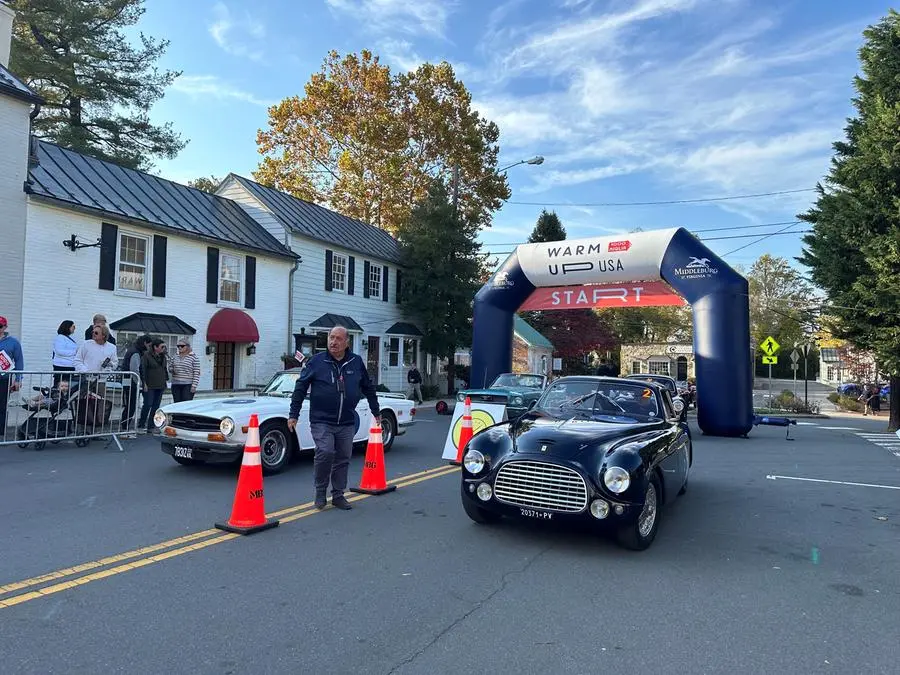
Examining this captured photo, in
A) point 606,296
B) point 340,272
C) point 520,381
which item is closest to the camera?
point 520,381

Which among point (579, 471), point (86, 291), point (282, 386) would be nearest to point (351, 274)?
point (86, 291)

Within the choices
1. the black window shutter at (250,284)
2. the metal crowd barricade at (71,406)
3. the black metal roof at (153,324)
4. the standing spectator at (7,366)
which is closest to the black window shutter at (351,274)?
the black window shutter at (250,284)

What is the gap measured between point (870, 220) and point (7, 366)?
19816 mm

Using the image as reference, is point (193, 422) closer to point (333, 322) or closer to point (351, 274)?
point (333, 322)

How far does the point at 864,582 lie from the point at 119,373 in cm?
1010

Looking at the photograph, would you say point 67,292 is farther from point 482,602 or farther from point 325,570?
point 482,602

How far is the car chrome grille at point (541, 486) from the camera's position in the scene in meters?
5.09

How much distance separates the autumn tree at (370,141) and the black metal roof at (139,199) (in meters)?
13.8

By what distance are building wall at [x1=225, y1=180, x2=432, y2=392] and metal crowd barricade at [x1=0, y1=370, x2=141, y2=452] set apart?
11.4 m

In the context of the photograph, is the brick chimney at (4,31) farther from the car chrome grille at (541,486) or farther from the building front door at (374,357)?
the car chrome grille at (541,486)

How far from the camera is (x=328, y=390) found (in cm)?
652

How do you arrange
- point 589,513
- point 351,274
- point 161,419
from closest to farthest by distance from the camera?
1. point 589,513
2. point 161,419
3. point 351,274

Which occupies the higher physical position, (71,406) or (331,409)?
(331,409)

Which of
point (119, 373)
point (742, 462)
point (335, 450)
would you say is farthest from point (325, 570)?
point (742, 462)
